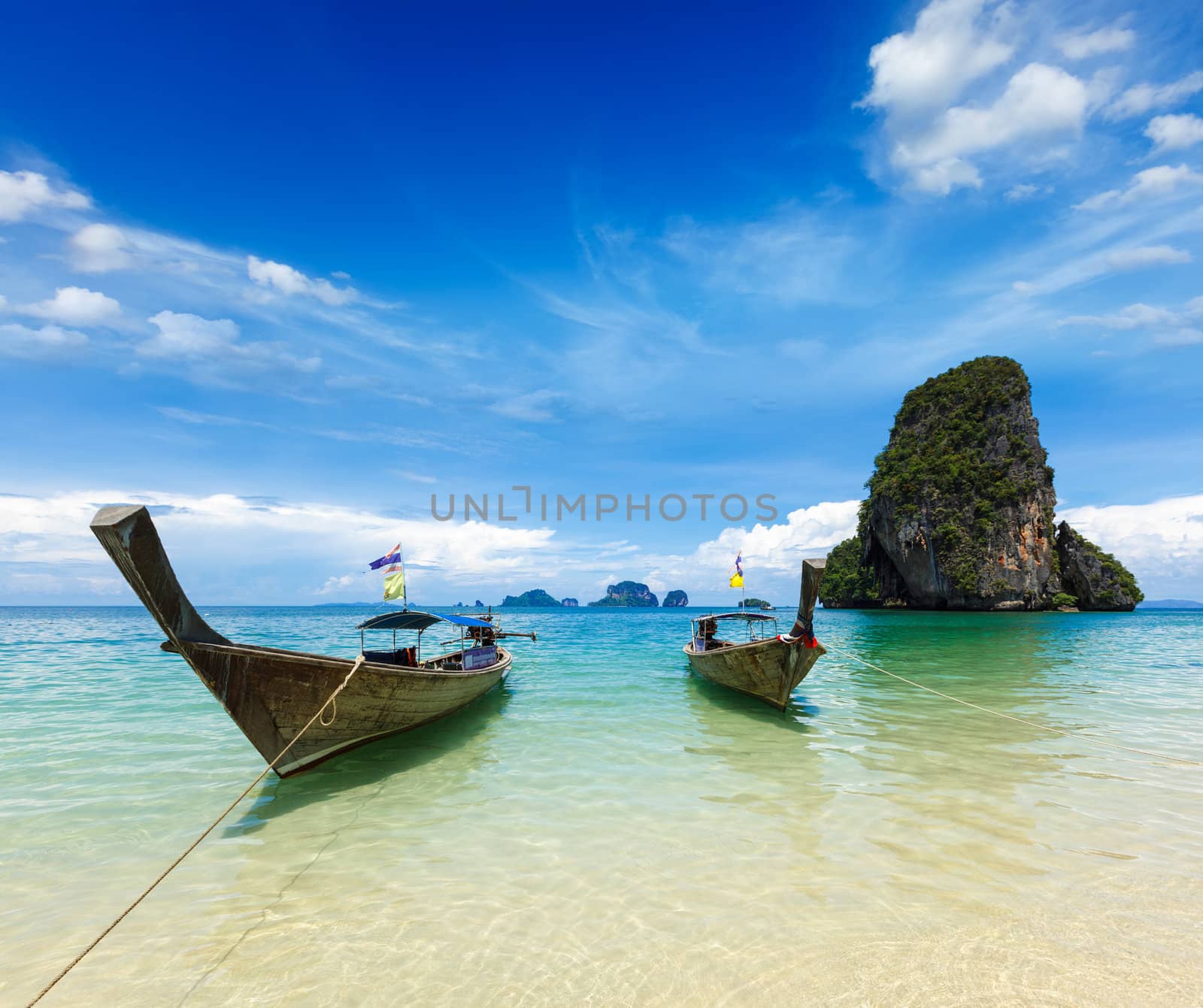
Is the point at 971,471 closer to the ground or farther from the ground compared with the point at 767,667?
farther from the ground

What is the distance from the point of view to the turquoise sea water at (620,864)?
12.9 feet

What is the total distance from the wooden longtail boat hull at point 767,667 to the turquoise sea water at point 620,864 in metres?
0.74

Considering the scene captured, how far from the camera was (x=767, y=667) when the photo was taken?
39.4ft

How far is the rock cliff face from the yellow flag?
84.8 m

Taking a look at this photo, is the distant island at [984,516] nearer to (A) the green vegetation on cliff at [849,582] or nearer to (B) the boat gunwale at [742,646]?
(A) the green vegetation on cliff at [849,582]

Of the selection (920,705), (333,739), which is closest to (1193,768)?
(920,705)

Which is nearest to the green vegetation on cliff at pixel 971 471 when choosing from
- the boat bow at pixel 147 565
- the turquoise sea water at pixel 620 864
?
the turquoise sea water at pixel 620 864

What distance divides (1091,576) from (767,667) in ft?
262

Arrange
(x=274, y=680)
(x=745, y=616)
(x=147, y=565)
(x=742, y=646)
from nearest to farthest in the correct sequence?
(x=147, y=565) < (x=274, y=680) < (x=742, y=646) < (x=745, y=616)

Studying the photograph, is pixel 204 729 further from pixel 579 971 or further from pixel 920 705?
pixel 920 705

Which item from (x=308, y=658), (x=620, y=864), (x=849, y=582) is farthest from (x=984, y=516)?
(x=308, y=658)

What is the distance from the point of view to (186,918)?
15.5 feet

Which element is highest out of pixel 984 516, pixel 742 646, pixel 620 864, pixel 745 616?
pixel 984 516

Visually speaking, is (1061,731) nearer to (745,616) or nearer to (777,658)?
(777,658)
